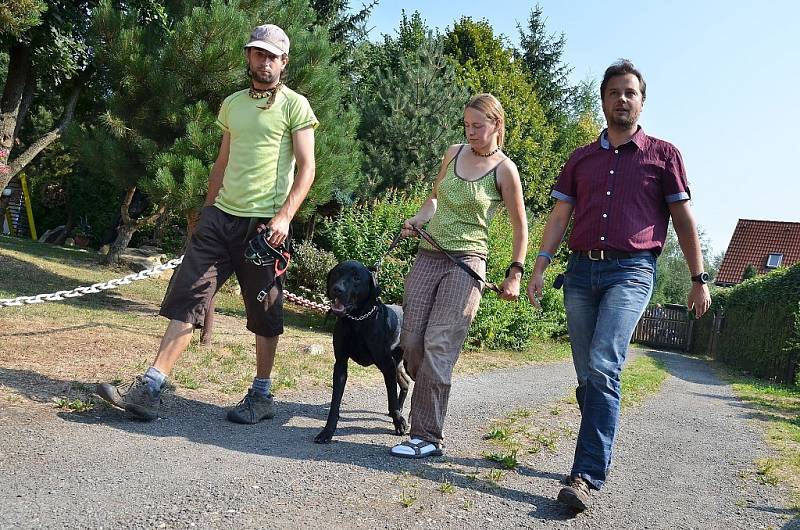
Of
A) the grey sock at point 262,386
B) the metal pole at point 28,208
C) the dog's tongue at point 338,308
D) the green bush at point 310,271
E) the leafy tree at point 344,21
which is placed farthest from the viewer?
the metal pole at point 28,208

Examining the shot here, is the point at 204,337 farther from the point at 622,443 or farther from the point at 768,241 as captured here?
the point at 768,241

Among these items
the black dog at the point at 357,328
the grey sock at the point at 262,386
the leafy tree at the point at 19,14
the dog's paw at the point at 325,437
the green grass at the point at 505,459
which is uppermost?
the leafy tree at the point at 19,14

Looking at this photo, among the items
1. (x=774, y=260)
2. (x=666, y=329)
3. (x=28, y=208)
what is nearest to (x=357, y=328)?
(x=28, y=208)

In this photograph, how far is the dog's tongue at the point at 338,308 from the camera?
4.22 m

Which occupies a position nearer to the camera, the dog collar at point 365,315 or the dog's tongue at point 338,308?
the dog's tongue at point 338,308

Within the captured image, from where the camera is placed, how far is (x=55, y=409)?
4336 millimetres

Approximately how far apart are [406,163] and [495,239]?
134 inches

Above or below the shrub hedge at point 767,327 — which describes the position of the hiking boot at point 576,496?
below

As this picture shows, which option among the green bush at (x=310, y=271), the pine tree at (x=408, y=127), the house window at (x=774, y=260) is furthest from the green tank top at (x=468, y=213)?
the house window at (x=774, y=260)

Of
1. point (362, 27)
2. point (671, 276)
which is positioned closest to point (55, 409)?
point (362, 27)

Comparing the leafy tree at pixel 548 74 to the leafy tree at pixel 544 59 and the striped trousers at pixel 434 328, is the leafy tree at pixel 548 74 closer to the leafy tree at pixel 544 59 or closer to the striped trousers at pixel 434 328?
the leafy tree at pixel 544 59

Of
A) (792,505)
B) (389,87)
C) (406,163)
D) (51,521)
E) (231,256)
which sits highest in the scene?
(389,87)

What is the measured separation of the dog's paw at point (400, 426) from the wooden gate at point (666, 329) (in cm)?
2822

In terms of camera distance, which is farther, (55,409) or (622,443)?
(622,443)
